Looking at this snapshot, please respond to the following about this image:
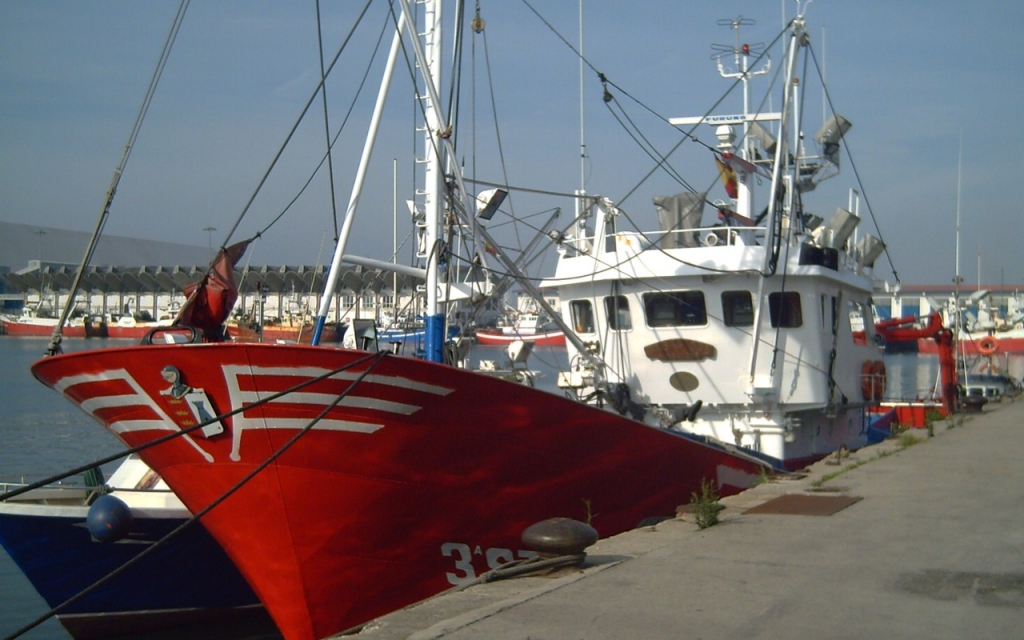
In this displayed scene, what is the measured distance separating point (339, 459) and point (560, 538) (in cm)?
197

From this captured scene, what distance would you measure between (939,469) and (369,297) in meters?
65.3

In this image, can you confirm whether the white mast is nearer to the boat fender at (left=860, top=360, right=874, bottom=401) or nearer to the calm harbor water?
the calm harbor water

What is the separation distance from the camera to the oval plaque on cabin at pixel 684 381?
12469 mm

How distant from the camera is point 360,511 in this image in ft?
25.3

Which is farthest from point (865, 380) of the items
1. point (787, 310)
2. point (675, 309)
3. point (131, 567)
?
point (131, 567)

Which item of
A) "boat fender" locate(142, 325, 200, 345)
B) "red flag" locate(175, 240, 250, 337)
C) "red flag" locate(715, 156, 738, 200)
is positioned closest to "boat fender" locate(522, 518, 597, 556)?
"boat fender" locate(142, 325, 200, 345)

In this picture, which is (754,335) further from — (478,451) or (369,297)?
(369,297)

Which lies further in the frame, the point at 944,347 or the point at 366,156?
the point at 944,347

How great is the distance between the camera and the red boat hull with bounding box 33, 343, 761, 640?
7281mm

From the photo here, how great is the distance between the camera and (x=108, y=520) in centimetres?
912

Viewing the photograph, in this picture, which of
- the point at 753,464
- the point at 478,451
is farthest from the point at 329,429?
the point at 753,464

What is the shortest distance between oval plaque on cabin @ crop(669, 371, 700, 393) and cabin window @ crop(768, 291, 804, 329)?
117 cm

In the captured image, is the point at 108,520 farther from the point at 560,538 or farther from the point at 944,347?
the point at 944,347

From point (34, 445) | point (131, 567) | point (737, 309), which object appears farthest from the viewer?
point (34, 445)
